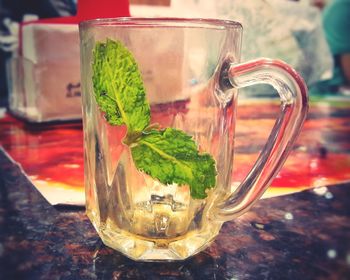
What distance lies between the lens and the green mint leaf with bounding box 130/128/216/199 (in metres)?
0.31

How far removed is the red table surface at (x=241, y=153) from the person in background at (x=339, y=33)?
0.96 meters

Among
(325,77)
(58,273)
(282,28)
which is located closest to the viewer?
(58,273)

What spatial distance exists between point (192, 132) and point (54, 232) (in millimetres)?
140

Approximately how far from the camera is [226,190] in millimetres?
357

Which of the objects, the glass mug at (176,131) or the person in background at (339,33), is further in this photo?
the person in background at (339,33)

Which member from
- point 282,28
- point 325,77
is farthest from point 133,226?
point 325,77

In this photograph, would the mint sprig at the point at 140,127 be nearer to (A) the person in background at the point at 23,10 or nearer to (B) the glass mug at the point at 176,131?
(B) the glass mug at the point at 176,131

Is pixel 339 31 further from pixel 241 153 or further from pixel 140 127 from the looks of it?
pixel 140 127

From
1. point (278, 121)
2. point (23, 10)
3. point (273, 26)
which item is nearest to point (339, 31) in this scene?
point (273, 26)

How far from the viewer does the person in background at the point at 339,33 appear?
1.93 meters

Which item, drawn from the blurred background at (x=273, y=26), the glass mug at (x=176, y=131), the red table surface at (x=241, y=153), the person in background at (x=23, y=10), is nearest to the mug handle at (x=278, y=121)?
the glass mug at (x=176, y=131)

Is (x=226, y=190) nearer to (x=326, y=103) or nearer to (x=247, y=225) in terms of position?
(x=247, y=225)

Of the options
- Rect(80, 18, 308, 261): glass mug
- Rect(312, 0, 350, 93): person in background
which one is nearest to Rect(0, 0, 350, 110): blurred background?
Rect(312, 0, 350, 93): person in background

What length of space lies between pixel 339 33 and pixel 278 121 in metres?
1.80
